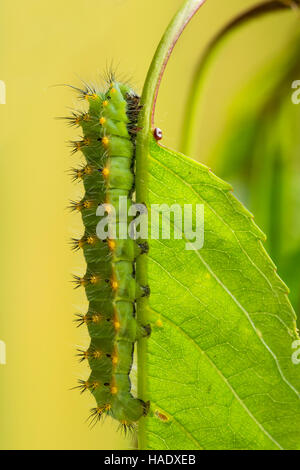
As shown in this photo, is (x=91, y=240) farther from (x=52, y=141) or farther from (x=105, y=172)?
(x=52, y=141)

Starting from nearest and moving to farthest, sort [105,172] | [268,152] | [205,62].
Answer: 1. [105,172]
2. [205,62]
3. [268,152]

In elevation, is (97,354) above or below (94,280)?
below

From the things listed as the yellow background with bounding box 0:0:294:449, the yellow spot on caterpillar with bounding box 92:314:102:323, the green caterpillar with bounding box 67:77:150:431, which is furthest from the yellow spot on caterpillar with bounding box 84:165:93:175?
the yellow background with bounding box 0:0:294:449

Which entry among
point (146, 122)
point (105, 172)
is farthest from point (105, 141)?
point (146, 122)

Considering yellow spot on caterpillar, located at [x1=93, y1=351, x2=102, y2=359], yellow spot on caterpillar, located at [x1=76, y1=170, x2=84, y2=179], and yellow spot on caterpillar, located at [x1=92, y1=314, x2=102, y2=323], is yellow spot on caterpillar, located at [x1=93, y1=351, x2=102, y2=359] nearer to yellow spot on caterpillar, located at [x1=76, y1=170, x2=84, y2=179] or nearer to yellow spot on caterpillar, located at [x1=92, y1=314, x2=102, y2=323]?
yellow spot on caterpillar, located at [x1=92, y1=314, x2=102, y2=323]

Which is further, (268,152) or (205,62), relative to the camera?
(268,152)

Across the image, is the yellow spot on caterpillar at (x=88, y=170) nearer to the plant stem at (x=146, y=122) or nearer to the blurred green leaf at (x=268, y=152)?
the plant stem at (x=146, y=122)

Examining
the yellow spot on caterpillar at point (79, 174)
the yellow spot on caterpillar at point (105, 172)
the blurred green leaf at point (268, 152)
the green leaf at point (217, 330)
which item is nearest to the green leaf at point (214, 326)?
the green leaf at point (217, 330)
